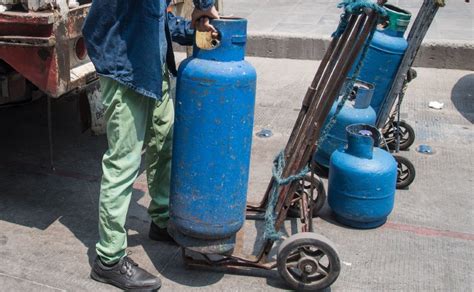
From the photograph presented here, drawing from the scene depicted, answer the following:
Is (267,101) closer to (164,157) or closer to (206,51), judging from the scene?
(164,157)

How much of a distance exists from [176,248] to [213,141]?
953 millimetres

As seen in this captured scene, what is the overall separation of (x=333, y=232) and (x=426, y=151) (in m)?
1.82

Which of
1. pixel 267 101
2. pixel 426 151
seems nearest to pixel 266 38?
pixel 267 101

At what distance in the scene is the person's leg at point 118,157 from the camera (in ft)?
10.2

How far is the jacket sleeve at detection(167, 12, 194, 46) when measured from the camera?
10.8ft

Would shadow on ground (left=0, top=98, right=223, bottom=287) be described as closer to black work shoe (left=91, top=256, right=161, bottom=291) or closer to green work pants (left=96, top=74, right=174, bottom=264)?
black work shoe (left=91, top=256, right=161, bottom=291)

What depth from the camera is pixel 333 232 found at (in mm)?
3941

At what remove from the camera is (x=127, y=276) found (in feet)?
10.6

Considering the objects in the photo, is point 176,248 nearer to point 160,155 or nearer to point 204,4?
point 160,155

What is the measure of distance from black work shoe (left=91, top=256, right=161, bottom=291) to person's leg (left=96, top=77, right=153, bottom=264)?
0.14 feet

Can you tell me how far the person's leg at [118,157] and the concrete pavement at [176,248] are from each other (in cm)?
29

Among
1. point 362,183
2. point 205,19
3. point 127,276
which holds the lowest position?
point 127,276

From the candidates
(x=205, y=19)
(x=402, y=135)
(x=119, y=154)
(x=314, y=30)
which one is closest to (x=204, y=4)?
(x=205, y=19)

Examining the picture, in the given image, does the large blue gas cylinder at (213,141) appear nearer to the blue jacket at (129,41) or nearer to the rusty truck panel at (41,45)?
the blue jacket at (129,41)
